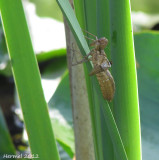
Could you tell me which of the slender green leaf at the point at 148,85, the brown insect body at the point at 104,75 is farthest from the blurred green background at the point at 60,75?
the brown insect body at the point at 104,75

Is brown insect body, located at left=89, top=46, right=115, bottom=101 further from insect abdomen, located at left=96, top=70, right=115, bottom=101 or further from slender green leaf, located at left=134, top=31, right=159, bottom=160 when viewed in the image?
slender green leaf, located at left=134, top=31, right=159, bottom=160

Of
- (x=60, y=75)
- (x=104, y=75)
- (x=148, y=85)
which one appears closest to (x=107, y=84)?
(x=104, y=75)

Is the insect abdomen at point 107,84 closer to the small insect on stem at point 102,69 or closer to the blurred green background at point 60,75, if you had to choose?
the small insect on stem at point 102,69

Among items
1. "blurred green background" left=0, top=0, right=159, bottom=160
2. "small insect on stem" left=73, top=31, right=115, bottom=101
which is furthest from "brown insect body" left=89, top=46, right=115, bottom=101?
"blurred green background" left=0, top=0, right=159, bottom=160

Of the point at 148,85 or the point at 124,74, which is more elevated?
the point at 124,74

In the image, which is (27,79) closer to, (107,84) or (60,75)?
(107,84)

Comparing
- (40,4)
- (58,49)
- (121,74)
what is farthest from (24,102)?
(40,4)

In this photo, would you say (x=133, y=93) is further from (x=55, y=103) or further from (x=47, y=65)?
(x=47, y=65)
